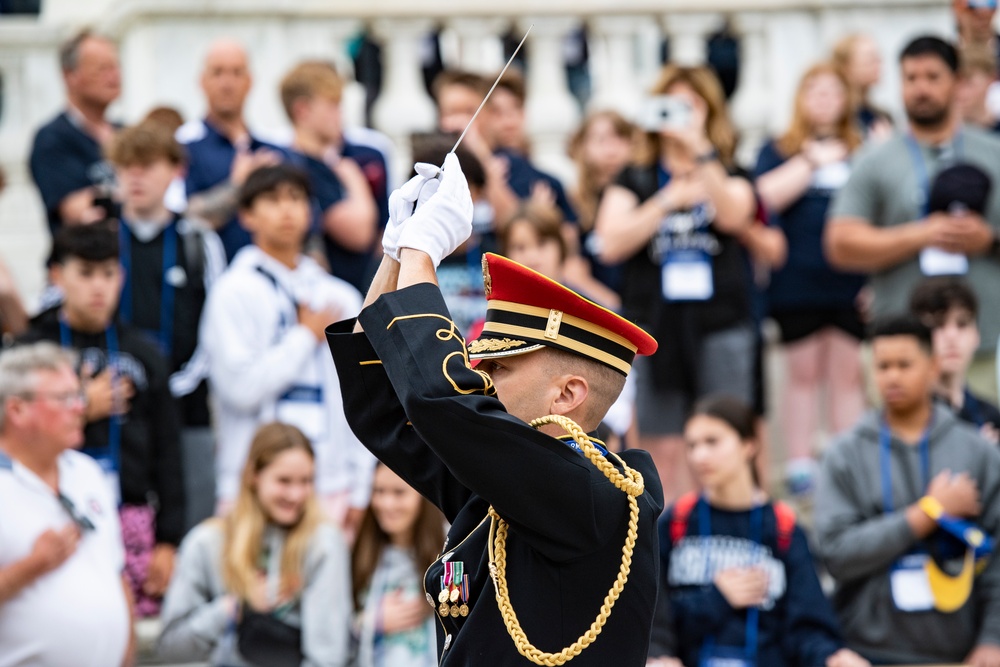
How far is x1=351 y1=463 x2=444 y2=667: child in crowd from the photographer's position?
19.6ft

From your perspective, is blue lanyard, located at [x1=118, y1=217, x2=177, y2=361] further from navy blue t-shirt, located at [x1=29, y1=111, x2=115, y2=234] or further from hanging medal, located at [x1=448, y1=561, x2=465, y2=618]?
hanging medal, located at [x1=448, y1=561, x2=465, y2=618]

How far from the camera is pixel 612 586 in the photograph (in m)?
3.29

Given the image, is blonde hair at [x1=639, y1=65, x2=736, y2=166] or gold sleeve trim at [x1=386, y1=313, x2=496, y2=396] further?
blonde hair at [x1=639, y1=65, x2=736, y2=166]

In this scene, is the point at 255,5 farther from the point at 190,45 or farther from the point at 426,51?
the point at 426,51

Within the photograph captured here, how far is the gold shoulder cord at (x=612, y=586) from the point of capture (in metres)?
3.26

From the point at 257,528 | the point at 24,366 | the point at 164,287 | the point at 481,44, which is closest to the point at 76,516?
the point at 24,366

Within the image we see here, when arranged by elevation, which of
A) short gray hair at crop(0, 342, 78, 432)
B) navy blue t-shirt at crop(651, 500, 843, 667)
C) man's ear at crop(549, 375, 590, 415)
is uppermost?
short gray hair at crop(0, 342, 78, 432)

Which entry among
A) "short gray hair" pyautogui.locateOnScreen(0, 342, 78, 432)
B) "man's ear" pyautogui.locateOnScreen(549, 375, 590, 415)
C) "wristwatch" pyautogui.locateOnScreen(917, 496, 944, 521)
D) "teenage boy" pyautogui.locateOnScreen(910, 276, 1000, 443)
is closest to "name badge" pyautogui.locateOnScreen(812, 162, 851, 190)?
"teenage boy" pyautogui.locateOnScreen(910, 276, 1000, 443)

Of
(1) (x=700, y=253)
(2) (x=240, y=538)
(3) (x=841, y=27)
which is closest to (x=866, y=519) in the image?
(1) (x=700, y=253)

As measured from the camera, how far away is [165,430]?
21.6 ft

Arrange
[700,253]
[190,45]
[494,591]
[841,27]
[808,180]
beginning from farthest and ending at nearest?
[841,27] → [190,45] → [808,180] → [700,253] → [494,591]

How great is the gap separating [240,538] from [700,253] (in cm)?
253

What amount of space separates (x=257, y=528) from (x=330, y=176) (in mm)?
2044

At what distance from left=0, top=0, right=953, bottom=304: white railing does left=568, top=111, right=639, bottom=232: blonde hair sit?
3.92 ft
